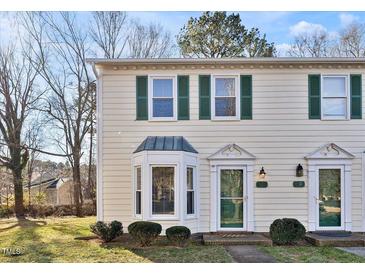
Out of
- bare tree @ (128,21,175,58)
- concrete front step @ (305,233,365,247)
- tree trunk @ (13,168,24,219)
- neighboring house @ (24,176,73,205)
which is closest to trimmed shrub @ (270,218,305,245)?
concrete front step @ (305,233,365,247)

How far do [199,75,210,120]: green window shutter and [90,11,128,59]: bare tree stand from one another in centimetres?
1069

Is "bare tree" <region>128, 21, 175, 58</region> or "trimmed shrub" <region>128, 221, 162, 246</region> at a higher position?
"bare tree" <region>128, 21, 175, 58</region>

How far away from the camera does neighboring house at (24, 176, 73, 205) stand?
20.9 metres

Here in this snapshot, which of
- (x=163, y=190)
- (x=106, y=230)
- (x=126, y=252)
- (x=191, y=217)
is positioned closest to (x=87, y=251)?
(x=126, y=252)

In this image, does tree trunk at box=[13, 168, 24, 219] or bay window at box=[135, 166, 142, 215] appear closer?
bay window at box=[135, 166, 142, 215]

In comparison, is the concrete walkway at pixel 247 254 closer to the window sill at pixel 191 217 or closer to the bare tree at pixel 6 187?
the window sill at pixel 191 217

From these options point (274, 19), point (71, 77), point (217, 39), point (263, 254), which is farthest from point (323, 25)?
point (263, 254)

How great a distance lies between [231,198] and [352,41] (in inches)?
472

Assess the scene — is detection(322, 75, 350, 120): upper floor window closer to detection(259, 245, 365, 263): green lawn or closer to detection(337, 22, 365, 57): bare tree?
detection(259, 245, 365, 263): green lawn

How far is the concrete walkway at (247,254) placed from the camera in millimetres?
8211

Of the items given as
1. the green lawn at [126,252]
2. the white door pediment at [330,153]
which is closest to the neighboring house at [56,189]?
the green lawn at [126,252]

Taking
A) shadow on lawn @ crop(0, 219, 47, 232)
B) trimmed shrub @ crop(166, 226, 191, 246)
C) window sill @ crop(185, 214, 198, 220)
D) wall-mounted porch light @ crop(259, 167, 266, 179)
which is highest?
wall-mounted porch light @ crop(259, 167, 266, 179)

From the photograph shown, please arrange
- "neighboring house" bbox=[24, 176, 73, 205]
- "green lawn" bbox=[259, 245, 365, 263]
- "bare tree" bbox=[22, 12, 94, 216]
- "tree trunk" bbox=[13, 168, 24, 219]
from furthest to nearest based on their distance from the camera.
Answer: "neighboring house" bbox=[24, 176, 73, 205]
"bare tree" bbox=[22, 12, 94, 216]
"tree trunk" bbox=[13, 168, 24, 219]
"green lawn" bbox=[259, 245, 365, 263]

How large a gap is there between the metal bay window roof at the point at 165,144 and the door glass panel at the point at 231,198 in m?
1.19
